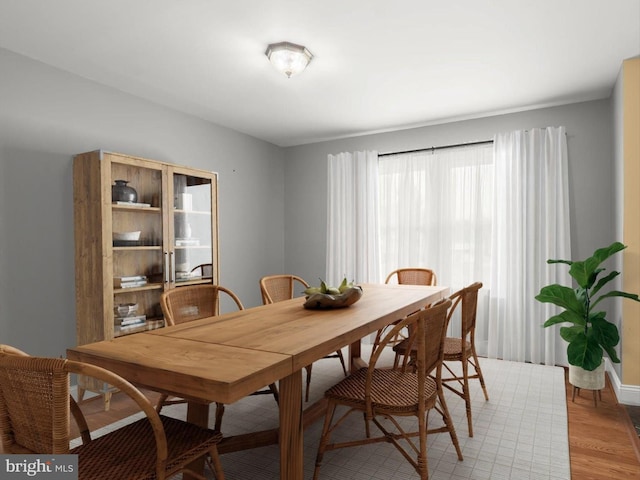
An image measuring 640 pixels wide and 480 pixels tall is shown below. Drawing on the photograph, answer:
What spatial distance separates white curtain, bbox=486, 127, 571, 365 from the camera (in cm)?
387

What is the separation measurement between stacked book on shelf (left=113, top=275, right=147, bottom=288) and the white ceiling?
5.12 ft

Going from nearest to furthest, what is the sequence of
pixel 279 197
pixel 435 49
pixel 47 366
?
pixel 47 366, pixel 435 49, pixel 279 197

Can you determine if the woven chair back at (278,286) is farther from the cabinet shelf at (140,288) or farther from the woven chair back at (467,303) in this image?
the woven chair back at (467,303)

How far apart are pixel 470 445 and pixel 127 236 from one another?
9.02ft

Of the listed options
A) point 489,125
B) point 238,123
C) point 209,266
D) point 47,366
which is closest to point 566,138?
point 489,125

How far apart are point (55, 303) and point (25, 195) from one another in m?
0.80

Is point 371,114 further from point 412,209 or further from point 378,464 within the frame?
point 378,464

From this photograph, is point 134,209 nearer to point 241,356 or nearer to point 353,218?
point 241,356

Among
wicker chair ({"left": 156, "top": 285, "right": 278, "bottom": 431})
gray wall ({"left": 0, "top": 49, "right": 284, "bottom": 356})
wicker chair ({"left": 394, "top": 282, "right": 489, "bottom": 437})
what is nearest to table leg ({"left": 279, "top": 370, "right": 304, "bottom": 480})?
wicker chair ({"left": 156, "top": 285, "right": 278, "bottom": 431})

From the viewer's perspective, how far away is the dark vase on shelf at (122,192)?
3.06 meters

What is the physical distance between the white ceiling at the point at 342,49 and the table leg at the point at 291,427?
1.95 meters

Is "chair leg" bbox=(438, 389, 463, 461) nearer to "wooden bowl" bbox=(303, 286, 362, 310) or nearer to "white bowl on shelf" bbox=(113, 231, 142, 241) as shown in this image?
"wooden bowl" bbox=(303, 286, 362, 310)

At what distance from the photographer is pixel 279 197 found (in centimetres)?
549

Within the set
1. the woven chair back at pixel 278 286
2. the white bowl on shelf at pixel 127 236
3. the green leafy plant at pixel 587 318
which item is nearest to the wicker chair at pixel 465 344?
the green leafy plant at pixel 587 318
